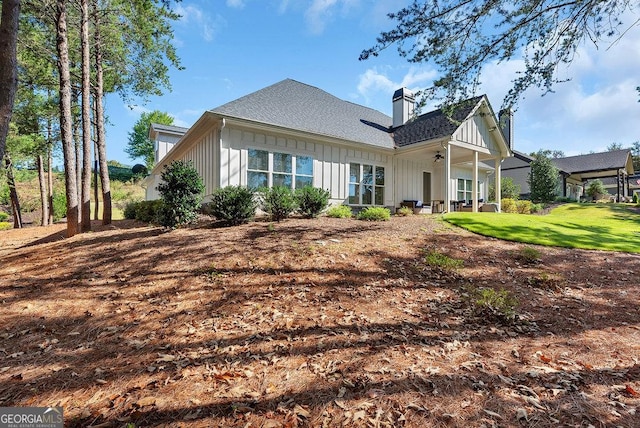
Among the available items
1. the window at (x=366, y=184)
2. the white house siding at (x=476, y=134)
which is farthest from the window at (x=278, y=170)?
the white house siding at (x=476, y=134)

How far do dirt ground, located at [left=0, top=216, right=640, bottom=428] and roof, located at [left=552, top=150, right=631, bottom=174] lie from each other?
100 feet

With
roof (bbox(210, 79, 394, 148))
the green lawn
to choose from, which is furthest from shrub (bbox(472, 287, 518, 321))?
roof (bbox(210, 79, 394, 148))

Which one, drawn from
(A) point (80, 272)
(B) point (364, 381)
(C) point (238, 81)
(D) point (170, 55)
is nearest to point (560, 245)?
(B) point (364, 381)

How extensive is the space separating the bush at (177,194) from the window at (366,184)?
6.93 meters

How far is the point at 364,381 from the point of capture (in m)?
2.48

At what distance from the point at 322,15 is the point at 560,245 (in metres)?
9.49

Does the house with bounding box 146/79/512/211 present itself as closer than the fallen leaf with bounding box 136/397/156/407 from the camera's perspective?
No

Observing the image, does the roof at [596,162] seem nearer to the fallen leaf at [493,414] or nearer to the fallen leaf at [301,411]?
the fallen leaf at [493,414]

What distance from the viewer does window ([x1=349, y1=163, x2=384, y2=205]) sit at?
12812mm

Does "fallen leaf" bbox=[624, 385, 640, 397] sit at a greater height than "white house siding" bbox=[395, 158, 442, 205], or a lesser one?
lesser

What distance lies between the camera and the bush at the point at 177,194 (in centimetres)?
740

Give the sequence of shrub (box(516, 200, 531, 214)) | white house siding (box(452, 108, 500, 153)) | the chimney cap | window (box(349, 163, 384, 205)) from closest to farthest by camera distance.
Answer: window (box(349, 163, 384, 205))
white house siding (box(452, 108, 500, 153))
the chimney cap
shrub (box(516, 200, 531, 214))

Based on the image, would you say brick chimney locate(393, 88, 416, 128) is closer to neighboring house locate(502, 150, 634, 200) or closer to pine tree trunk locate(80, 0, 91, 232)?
pine tree trunk locate(80, 0, 91, 232)

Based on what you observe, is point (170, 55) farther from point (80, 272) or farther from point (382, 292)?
point (382, 292)
